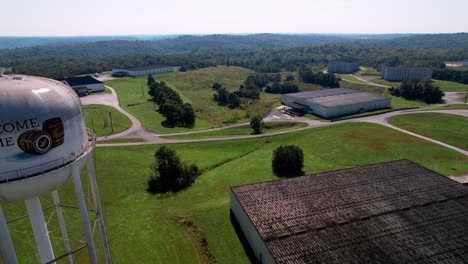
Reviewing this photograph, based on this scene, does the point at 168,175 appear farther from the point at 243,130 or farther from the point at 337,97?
the point at 337,97

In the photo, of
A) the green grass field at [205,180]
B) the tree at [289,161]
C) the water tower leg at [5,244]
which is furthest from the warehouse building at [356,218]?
the water tower leg at [5,244]

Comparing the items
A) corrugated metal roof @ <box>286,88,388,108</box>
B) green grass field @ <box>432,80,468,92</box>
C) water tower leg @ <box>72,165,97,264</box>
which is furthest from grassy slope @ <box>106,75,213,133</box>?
green grass field @ <box>432,80,468,92</box>

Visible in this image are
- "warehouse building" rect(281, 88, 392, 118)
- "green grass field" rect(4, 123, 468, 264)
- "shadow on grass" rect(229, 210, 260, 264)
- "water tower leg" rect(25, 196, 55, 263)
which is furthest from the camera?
"warehouse building" rect(281, 88, 392, 118)

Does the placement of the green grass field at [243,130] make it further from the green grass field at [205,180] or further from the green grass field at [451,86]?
the green grass field at [451,86]

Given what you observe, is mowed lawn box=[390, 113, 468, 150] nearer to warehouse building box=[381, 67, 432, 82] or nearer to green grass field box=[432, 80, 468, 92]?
green grass field box=[432, 80, 468, 92]

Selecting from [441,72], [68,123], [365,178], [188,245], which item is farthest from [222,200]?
[441,72]
